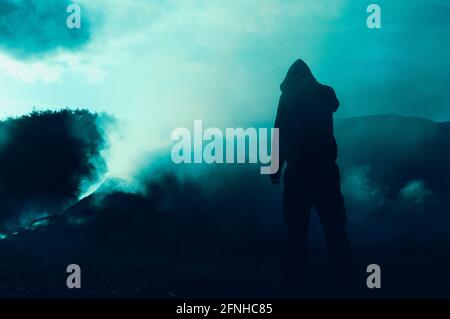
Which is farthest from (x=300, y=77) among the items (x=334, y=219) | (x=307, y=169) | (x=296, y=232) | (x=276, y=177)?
(x=296, y=232)

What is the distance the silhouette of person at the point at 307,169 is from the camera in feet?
28.1

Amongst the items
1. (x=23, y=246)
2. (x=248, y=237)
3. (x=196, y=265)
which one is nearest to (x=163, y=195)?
(x=248, y=237)

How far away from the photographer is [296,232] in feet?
28.4

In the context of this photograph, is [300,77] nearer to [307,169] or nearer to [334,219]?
[307,169]

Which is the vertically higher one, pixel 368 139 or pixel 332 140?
pixel 368 139

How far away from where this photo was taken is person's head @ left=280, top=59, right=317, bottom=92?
8.82 metres

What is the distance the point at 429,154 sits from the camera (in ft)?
71.3

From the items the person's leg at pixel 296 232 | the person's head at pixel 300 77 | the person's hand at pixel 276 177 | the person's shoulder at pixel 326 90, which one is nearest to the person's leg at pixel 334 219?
the person's leg at pixel 296 232

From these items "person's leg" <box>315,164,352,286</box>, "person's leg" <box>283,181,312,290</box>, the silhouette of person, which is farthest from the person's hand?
"person's leg" <box>315,164,352,286</box>

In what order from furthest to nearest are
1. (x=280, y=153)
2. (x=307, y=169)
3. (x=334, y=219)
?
(x=280, y=153), (x=307, y=169), (x=334, y=219)

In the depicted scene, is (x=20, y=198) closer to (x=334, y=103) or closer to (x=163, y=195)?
(x=163, y=195)

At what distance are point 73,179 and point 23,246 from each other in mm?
6888

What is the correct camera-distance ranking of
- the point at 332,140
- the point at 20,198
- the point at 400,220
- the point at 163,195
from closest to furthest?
the point at 332,140 < the point at 400,220 < the point at 163,195 < the point at 20,198

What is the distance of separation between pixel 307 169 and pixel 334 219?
98 centimetres
